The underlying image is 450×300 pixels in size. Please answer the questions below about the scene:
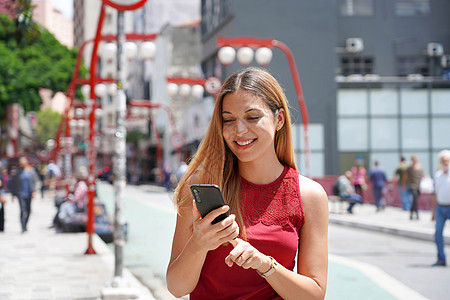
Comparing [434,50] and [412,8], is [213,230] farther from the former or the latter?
[412,8]

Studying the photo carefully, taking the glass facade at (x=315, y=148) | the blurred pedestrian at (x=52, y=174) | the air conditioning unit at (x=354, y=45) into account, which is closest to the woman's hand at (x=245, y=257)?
the blurred pedestrian at (x=52, y=174)

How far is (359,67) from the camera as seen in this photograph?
1650 inches

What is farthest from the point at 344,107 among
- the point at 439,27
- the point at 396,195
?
the point at 396,195

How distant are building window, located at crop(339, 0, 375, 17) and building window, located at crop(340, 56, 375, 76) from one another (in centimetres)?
273

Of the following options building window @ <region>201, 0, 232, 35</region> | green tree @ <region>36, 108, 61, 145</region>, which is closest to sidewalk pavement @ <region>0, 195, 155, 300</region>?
building window @ <region>201, 0, 232, 35</region>

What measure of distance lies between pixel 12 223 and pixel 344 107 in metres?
22.2

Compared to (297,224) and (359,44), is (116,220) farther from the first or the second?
(359,44)

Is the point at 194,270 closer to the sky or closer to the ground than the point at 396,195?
closer to the sky

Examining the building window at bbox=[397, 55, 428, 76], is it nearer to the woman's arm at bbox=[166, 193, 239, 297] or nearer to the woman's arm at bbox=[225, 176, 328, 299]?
the woman's arm at bbox=[225, 176, 328, 299]

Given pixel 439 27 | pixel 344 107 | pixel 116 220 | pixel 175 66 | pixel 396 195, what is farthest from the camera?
pixel 175 66

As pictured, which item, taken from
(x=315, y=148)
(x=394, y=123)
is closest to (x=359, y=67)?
(x=394, y=123)

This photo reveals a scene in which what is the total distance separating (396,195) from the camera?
1015 inches

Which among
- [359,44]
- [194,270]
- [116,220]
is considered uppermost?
[359,44]

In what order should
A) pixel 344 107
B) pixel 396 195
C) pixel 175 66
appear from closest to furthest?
pixel 396 195
pixel 344 107
pixel 175 66
